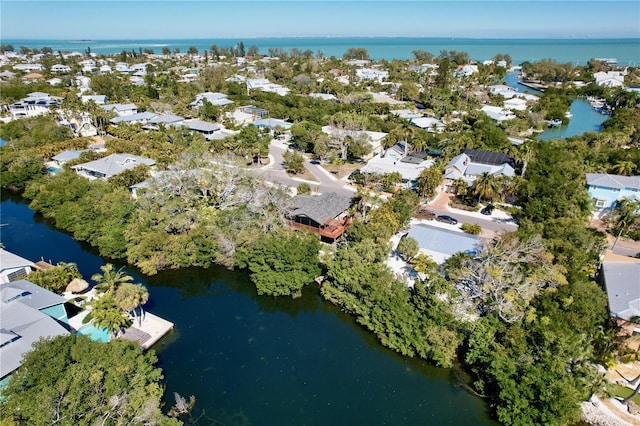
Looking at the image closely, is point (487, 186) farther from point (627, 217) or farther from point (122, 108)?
point (122, 108)

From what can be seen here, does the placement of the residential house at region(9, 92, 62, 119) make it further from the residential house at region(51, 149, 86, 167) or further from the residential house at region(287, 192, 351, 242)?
the residential house at region(287, 192, 351, 242)

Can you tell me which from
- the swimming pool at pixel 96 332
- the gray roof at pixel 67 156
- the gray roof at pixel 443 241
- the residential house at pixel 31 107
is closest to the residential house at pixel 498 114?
the gray roof at pixel 443 241

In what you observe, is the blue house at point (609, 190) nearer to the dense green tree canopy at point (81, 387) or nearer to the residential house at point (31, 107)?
the dense green tree canopy at point (81, 387)

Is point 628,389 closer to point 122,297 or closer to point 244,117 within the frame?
point 122,297

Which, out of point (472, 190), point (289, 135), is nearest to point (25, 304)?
point (472, 190)

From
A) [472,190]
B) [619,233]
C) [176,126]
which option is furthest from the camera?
[176,126]
